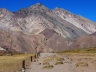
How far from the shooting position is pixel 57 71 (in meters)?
29.2

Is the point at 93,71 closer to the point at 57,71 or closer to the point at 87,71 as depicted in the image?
the point at 87,71

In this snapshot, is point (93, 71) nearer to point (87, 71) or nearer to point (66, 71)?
point (87, 71)

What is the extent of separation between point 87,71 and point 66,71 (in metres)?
2.68

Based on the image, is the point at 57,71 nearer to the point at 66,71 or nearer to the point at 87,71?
the point at 66,71

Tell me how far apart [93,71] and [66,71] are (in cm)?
338

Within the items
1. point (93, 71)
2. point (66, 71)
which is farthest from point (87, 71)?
point (66, 71)

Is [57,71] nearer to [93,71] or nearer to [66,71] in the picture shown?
[66,71]

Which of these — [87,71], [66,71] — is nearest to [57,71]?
[66,71]

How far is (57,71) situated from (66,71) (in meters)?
1.16

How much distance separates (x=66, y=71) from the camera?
1144 inches

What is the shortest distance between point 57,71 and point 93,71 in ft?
14.9
